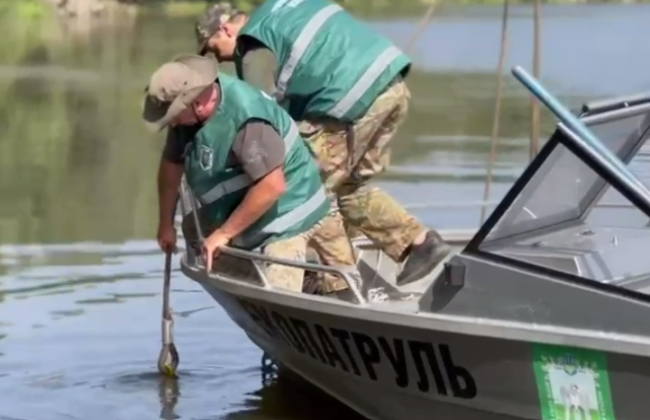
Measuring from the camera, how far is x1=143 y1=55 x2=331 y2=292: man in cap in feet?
21.8

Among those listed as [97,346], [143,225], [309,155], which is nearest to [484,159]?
[143,225]

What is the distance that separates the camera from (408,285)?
775 centimetres

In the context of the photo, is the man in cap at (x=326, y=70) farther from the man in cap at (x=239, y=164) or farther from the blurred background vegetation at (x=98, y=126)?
the blurred background vegetation at (x=98, y=126)

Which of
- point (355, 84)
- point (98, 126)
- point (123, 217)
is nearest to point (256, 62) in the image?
point (355, 84)

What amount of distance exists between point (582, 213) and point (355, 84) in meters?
1.45

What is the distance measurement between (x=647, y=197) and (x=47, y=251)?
6.83m

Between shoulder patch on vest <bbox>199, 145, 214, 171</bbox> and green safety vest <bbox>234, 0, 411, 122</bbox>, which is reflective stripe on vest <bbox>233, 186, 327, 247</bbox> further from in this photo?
green safety vest <bbox>234, 0, 411, 122</bbox>

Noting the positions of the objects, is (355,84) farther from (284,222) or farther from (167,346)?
(167,346)

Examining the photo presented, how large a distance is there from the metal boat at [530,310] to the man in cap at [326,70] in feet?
3.03

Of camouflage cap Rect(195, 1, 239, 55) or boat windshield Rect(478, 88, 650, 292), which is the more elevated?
camouflage cap Rect(195, 1, 239, 55)

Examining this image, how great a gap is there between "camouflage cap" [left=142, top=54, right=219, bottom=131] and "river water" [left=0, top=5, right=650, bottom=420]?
170 centimetres

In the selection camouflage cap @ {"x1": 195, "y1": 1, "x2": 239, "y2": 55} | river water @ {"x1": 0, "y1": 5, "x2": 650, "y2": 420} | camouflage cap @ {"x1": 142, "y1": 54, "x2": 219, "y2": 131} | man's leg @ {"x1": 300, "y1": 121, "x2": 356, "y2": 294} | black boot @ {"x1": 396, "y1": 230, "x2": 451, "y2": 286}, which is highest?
camouflage cap @ {"x1": 195, "y1": 1, "x2": 239, "y2": 55}

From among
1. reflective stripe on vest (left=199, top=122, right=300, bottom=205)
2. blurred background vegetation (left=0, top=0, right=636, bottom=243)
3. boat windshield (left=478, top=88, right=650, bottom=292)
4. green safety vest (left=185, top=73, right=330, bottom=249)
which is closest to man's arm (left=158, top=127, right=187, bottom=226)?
green safety vest (left=185, top=73, right=330, bottom=249)

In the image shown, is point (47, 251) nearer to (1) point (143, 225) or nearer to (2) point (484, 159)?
(1) point (143, 225)
